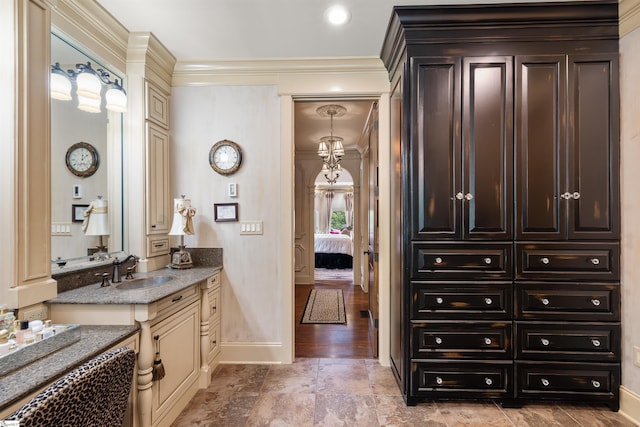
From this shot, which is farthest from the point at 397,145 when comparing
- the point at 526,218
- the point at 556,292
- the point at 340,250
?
the point at 340,250

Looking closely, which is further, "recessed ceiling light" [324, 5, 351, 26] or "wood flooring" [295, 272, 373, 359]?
"wood flooring" [295, 272, 373, 359]

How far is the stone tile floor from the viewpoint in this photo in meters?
1.85

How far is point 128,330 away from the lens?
4.85ft

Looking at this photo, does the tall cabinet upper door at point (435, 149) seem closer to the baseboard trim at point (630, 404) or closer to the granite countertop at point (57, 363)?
the baseboard trim at point (630, 404)

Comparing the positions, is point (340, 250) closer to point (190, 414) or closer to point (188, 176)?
point (188, 176)

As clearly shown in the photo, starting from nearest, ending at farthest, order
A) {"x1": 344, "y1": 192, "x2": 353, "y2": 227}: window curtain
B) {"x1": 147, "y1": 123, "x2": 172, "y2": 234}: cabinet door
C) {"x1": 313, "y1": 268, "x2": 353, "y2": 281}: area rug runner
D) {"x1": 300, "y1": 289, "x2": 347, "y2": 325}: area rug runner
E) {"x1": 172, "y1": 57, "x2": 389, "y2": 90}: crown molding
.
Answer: {"x1": 147, "y1": 123, "x2": 172, "y2": 234}: cabinet door
{"x1": 172, "y1": 57, "x2": 389, "y2": 90}: crown molding
{"x1": 300, "y1": 289, "x2": 347, "y2": 325}: area rug runner
{"x1": 313, "y1": 268, "x2": 353, "y2": 281}: area rug runner
{"x1": 344, "y1": 192, "x2": 353, "y2": 227}: window curtain

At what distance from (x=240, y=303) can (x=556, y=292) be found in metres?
2.39

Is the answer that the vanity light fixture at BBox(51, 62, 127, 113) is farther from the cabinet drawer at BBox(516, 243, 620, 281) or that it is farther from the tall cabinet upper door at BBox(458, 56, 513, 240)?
the cabinet drawer at BBox(516, 243, 620, 281)

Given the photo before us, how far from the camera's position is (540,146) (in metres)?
1.94

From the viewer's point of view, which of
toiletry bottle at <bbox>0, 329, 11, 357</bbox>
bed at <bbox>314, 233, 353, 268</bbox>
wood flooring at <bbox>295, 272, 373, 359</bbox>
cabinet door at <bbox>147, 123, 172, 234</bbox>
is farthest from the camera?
bed at <bbox>314, 233, 353, 268</bbox>

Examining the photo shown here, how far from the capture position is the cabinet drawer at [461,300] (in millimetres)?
1951

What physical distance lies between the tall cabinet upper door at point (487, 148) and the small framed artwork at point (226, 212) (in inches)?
71.9

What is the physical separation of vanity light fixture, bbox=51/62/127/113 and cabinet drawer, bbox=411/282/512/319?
2476mm

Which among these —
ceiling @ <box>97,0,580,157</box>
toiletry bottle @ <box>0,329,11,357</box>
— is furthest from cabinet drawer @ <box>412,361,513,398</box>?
ceiling @ <box>97,0,580,157</box>
